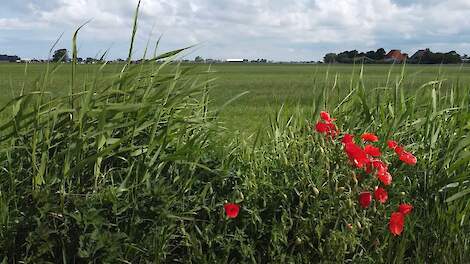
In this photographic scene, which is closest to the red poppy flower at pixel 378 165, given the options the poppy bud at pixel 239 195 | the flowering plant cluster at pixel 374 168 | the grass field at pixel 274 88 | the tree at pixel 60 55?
the flowering plant cluster at pixel 374 168

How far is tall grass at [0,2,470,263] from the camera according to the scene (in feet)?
9.28

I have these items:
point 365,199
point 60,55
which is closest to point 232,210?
point 365,199

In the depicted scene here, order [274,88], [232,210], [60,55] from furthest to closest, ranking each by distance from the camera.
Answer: [274,88] → [60,55] → [232,210]

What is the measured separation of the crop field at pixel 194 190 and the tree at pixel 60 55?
0.16 meters

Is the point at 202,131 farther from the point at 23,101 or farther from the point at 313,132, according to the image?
the point at 23,101

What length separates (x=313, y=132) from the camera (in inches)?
127

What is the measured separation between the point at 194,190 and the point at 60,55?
45.3 inches

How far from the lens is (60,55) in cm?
357

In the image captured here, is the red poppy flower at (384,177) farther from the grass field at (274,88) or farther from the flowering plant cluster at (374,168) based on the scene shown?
the grass field at (274,88)

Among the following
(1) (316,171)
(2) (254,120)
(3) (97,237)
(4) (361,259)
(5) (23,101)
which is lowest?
(2) (254,120)

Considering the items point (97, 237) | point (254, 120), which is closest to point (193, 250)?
point (97, 237)

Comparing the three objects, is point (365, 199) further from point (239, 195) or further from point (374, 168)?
point (239, 195)

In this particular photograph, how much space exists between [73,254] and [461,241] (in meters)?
1.84

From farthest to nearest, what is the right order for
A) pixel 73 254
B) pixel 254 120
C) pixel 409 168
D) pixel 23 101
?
pixel 254 120, pixel 409 168, pixel 23 101, pixel 73 254
